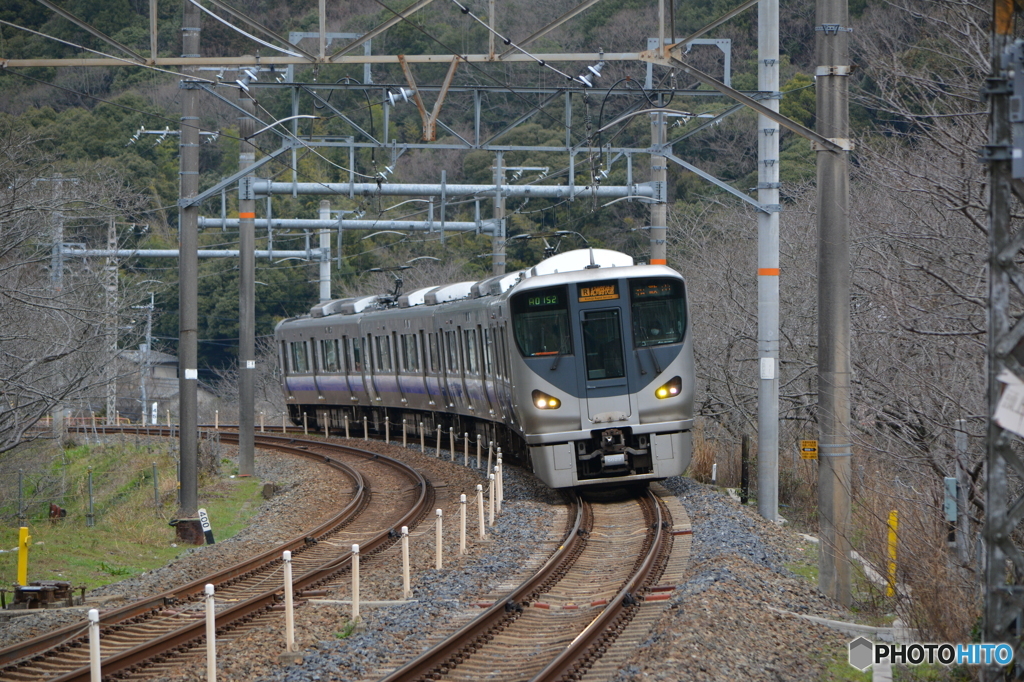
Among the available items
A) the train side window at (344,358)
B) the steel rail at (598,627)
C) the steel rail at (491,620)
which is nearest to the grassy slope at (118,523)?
the steel rail at (491,620)

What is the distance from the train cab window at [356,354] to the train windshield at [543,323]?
48.0ft

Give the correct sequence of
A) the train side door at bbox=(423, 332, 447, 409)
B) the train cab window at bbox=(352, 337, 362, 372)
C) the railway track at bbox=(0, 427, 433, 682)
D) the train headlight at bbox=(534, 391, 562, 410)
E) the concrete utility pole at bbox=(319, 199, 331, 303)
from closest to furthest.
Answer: the railway track at bbox=(0, 427, 433, 682) < the train headlight at bbox=(534, 391, 562, 410) < the train side door at bbox=(423, 332, 447, 409) < the concrete utility pole at bbox=(319, 199, 331, 303) < the train cab window at bbox=(352, 337, 362, 372)

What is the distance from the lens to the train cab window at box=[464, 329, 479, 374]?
2094 cm

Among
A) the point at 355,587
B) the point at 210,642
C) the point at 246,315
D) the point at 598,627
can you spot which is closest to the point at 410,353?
the point at 246,315

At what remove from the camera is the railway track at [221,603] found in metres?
9.40

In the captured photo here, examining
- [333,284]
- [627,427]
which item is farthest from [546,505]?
[333,284]

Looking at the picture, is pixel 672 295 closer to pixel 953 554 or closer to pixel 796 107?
pixel 953 554

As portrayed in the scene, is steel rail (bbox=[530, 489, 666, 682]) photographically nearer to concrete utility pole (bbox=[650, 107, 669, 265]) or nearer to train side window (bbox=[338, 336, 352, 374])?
concrete utility pole (bbox=[650, 107, 669, 265])

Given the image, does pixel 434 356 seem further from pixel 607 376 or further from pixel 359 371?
pixel 607 376

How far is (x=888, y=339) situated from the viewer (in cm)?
1345

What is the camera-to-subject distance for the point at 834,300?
9984 millimetres

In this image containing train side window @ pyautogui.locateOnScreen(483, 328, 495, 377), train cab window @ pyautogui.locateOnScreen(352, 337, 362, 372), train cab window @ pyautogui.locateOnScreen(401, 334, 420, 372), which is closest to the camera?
train side window @ pyautogui.locateOnScreen(483, 328, 495, 377)

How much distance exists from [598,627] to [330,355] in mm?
23554

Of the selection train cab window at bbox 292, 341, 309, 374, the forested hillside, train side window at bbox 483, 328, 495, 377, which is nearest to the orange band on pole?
the forested hillside
